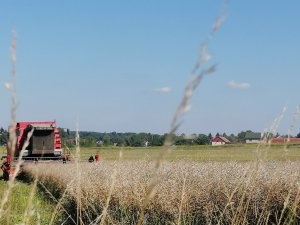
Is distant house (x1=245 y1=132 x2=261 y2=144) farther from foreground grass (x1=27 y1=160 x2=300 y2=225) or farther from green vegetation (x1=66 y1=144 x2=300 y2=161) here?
foreground grass (x1=27 y1=160 x2=300 y2=225)

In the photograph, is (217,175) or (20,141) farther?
(20,141)

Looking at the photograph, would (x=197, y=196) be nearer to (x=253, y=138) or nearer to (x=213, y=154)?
(x=253, y=138)

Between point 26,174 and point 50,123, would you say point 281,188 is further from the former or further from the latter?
point 50,123

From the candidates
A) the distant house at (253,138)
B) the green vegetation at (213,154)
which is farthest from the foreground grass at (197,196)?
the distant house at (253,138)

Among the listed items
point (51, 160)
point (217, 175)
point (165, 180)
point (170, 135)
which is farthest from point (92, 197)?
point (51, 160)

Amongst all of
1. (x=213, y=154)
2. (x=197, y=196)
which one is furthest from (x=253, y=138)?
(x=213, y=154)

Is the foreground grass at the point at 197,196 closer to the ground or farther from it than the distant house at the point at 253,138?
closer to the ground

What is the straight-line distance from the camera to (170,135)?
1220 millimetres

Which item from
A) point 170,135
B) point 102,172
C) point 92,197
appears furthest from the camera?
point 102,172

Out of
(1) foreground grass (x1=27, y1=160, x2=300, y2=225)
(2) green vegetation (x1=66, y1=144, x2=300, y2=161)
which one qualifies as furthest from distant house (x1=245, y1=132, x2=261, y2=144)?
(1) foreground grass (x1=27, y1=160, x2=300, y2=225)

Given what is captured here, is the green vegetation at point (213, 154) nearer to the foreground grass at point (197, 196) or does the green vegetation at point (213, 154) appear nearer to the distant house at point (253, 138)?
the distant house at point (253, 138)

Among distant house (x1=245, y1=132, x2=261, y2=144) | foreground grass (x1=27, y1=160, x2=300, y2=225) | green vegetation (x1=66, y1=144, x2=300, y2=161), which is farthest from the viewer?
foreground grass (x1=27, y1=160, x2=300, y2=225)

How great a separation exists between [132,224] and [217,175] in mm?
1799

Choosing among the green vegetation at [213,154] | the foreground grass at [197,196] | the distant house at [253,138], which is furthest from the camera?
the foreground grass at [197,196]
